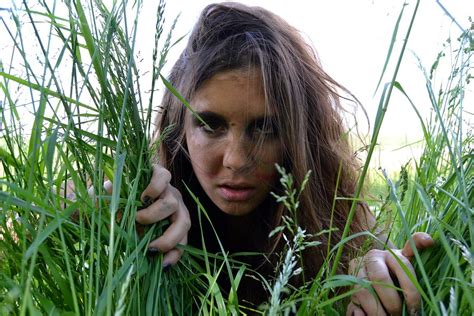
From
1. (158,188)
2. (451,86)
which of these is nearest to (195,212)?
(158,188)

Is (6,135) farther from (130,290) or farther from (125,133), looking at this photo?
(130,290)

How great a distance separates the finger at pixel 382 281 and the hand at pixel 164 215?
43cm

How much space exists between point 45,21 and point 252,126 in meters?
0.97

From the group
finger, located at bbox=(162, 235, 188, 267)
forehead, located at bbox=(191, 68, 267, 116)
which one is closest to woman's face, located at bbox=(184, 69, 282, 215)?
forehead, located at bbox=(191, 68, 267, 116)

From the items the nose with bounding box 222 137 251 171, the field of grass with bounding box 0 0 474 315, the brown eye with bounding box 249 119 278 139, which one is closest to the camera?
the field of grass with bounding box 0 0 474 315

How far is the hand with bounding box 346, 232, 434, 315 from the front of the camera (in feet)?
4.05

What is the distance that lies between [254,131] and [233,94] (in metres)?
0.15

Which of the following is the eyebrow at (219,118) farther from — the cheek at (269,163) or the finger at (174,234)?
the finger at (174,234)

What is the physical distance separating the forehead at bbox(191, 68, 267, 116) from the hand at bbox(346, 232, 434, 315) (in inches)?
31.2

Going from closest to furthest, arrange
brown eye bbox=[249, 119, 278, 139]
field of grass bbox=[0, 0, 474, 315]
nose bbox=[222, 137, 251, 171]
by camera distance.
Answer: field of grass bbox=[0, 0, 474, 315] < nose bbox=[222, 137, 251, 171] < brown eye bbox=[249, 119, 278, 139]

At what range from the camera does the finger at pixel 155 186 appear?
1409mm

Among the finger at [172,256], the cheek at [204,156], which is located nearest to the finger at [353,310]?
the finger at [172,256]

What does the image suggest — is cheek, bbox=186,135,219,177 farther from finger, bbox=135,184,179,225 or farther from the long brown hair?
finger, bbox=135,184,179,225

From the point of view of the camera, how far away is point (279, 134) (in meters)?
2.10
